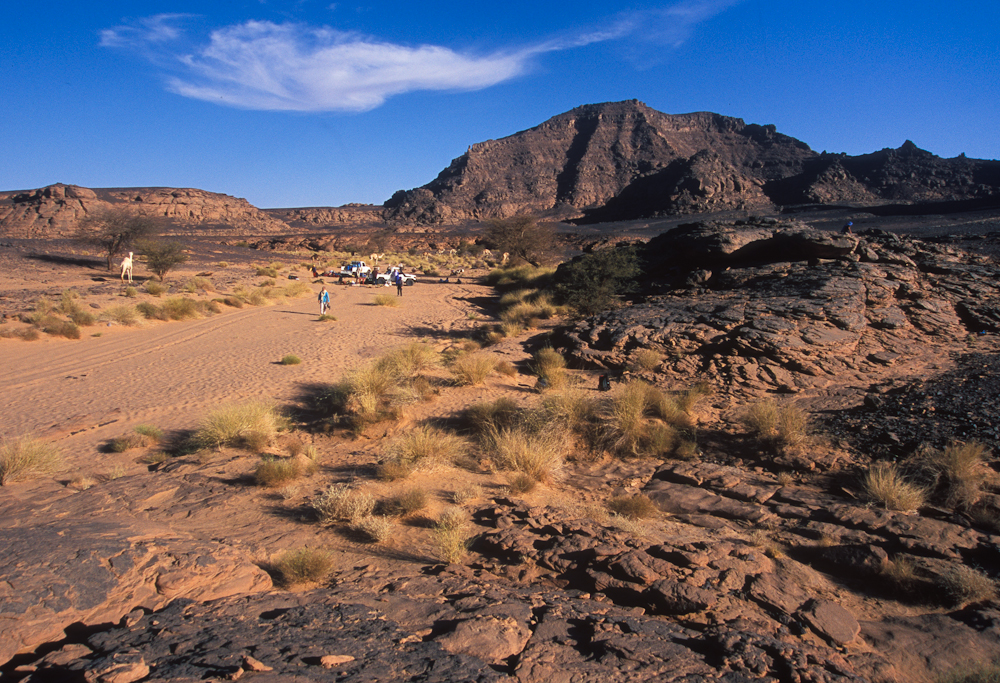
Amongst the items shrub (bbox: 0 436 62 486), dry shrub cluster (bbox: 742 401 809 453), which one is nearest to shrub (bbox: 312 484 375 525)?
shrub (bbox: 0 436 62 486)

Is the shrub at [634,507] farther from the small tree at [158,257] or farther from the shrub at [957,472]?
the small tree at [158,257]

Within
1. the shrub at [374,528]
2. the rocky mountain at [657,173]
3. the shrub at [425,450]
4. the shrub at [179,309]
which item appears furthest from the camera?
the rocky mountain at [657,173]

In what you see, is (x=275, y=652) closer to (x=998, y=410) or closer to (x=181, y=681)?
(x=181, y=681)

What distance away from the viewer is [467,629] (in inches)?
129

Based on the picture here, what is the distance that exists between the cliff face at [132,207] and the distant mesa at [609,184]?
263mm

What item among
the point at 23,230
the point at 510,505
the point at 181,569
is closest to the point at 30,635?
the point at 181,569

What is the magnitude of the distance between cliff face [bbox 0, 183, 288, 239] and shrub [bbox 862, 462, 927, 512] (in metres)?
80.2

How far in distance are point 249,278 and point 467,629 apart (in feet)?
102

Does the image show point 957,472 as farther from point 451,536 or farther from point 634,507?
point 451,536

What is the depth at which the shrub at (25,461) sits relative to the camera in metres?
6.36

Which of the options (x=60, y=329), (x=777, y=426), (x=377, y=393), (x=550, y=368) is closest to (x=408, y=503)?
(x=377, y=393)

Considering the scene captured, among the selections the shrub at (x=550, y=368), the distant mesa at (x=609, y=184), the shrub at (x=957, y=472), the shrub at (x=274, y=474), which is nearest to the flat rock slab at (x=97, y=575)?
the shrub at (x=274, y=474)

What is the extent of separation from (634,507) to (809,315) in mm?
7382

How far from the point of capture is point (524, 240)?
123 ft
